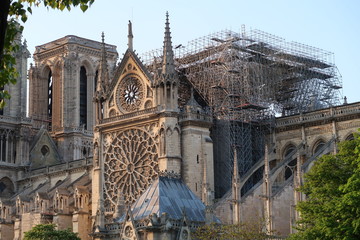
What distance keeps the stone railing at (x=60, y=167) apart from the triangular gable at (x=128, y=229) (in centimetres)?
2815

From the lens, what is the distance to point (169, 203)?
31.8 metres

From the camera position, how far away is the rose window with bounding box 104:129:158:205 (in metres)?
47.7

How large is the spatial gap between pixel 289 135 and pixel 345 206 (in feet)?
80.0

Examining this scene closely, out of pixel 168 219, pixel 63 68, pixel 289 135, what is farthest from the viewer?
pixel 63 68

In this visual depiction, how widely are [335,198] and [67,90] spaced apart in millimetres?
47239

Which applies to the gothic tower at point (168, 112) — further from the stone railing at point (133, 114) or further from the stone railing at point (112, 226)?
the stone railing at point (112, 226)

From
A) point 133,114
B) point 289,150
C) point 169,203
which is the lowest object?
point 169,203

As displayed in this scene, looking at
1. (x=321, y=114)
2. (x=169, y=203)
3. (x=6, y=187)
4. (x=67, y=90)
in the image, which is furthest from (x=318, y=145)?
(x=67, y=90)

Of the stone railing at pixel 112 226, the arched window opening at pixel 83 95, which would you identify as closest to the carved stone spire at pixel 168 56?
the stone railing at pixel 112 226

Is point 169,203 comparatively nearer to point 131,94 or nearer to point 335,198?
point 335,198

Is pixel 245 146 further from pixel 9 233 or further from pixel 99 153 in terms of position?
pixel 9 233

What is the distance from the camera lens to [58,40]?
74500 millimetres

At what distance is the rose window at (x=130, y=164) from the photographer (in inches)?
1876

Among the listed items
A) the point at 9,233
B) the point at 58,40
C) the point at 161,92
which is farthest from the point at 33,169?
the point at 161,92
